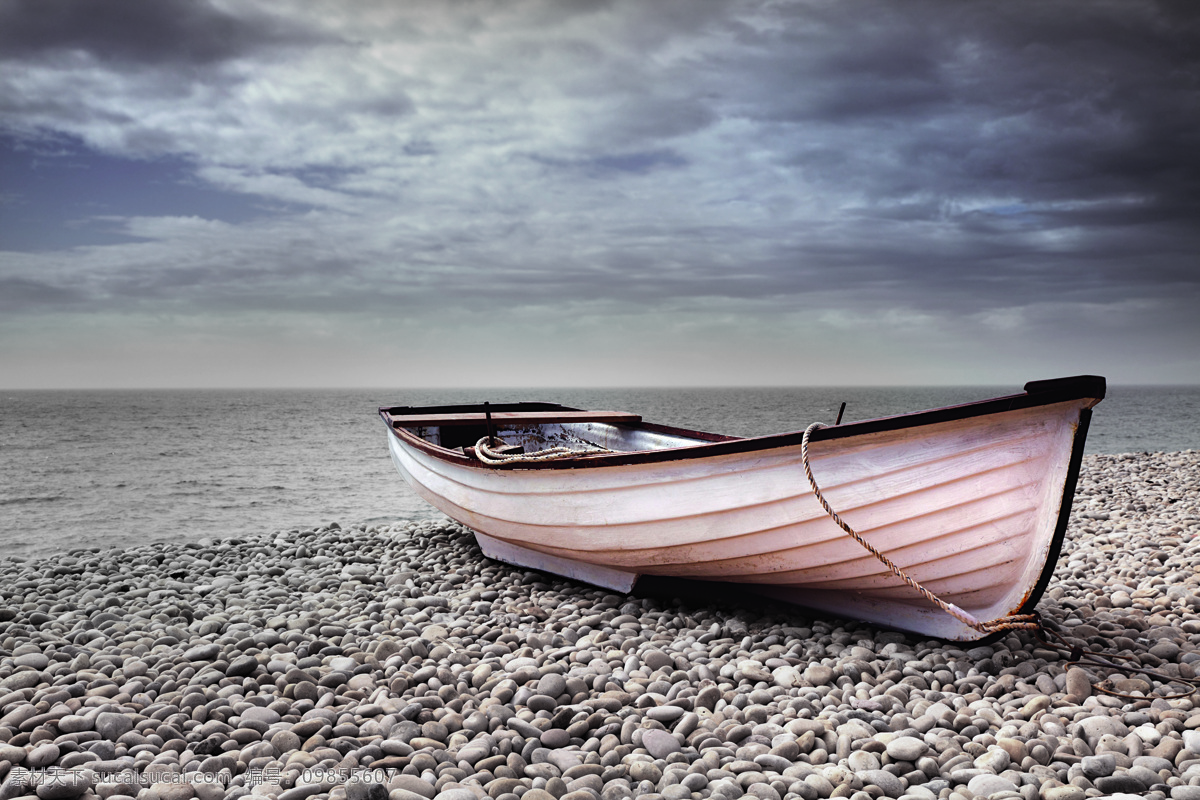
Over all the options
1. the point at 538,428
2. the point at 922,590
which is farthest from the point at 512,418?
the point at 922,590

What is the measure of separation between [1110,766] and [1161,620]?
7.48 ft

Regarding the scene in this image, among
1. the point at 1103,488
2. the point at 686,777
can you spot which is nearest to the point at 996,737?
the point at 686,777

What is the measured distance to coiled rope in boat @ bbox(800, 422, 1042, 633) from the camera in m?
4.04

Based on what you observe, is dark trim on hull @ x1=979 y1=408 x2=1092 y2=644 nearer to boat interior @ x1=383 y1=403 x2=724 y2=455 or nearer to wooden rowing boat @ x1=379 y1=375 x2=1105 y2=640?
wooden rowing boat @ x1=379 y1=375 x2=1105 y2=640

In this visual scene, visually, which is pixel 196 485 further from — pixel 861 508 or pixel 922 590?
pixel 922 590

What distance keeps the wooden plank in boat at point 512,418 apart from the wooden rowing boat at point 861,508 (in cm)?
257

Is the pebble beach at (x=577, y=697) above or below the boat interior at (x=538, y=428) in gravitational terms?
below

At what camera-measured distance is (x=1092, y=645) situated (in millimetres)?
4355

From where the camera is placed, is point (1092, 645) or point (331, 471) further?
point (331, 471)

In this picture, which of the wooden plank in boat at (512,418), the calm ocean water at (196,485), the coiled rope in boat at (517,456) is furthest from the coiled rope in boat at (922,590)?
the calm ocean water at (196,485)

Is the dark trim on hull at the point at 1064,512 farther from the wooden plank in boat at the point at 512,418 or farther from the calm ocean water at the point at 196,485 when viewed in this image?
the calm ocean water at the point at 196,485

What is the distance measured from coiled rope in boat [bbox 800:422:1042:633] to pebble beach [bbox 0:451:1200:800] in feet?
0.71

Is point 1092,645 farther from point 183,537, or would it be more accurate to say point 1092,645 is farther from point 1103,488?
point 183,537

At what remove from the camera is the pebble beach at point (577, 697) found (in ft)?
9.78
